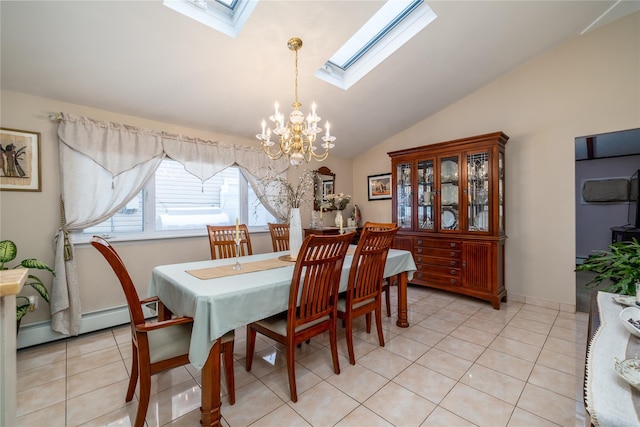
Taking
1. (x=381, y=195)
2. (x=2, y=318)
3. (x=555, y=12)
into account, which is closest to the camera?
(x=2, y=318)

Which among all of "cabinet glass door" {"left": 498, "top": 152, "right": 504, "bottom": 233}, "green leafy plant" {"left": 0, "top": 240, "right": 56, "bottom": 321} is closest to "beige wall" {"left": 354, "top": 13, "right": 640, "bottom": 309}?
"cabinet glass door" {"left": 498, "top": 152, "right": 504, "bottom": 233}

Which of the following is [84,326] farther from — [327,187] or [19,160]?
[327,187]

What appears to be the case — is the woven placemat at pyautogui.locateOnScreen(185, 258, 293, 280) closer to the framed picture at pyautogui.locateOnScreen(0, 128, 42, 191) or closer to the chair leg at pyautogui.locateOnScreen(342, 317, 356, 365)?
the chair leg at pyautogui.locateOnScreen(342, 317, 356, 365)

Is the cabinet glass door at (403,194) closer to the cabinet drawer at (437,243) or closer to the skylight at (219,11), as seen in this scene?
the cabinet drawer at (437,243)

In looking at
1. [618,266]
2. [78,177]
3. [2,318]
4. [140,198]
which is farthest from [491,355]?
[78,177]

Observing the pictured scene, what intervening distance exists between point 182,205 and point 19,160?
4.34 ft

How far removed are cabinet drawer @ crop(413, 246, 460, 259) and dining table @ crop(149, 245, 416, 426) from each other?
195cm

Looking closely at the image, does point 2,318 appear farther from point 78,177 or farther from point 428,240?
point 428,240

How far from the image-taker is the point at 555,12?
241cm

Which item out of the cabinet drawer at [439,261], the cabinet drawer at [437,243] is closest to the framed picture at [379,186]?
the cabinet drawer at [437,243]

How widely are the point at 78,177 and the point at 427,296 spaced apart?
4.09 m

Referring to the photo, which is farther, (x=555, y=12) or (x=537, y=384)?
(x=555, y=12)

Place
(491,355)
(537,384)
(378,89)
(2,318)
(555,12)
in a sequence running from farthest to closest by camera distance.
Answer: (378,89) → (555,12) → (491,355) → (537,384) → (2,318)

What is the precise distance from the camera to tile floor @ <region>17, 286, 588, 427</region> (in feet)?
5.00
